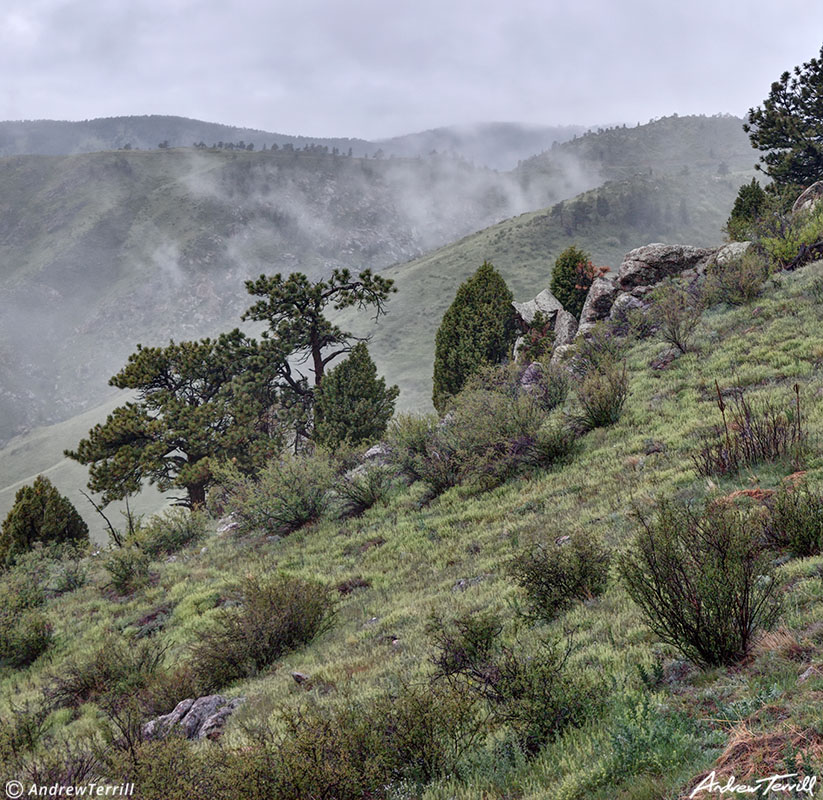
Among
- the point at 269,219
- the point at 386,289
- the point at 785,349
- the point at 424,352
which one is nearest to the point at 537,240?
the point at 424,352

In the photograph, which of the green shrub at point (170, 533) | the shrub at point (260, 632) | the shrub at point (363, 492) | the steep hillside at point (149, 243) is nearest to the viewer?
the shrub at point (260, 632)

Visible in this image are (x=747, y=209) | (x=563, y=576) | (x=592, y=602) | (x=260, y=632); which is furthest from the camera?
(x=747, y=209)

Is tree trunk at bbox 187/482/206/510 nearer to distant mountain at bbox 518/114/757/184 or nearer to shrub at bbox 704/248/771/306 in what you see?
shrub at bbox 704/248/771/306

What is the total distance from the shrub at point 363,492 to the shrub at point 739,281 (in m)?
12.2

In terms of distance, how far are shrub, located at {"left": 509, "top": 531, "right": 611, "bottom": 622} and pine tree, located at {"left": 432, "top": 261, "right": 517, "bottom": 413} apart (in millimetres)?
17966

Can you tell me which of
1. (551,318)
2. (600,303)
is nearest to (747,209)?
(600,303)

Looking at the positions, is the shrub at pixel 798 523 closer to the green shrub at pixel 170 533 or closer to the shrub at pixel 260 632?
the shrub at pixel 260 632

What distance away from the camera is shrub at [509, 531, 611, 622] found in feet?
20.3

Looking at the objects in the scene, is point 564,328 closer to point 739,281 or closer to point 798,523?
point 739,281

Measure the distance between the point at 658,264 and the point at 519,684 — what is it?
22.4 m

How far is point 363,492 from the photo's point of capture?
14.2 meters

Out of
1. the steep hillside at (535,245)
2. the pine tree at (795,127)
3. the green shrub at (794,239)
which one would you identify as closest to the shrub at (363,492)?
the green shrub at (794,239)

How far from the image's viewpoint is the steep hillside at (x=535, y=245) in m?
65.3

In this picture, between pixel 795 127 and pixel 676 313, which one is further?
pixel 795 127
